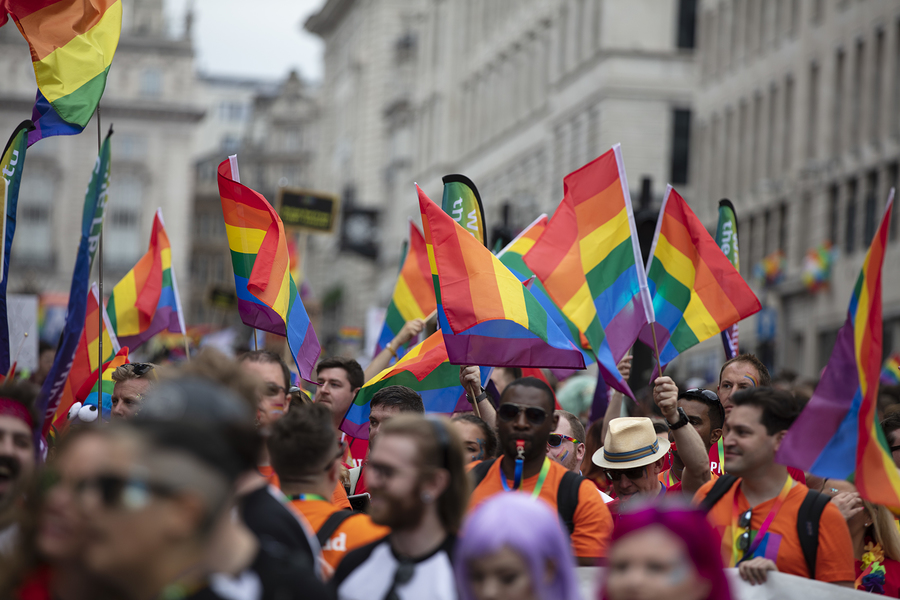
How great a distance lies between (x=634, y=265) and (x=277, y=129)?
10359cm

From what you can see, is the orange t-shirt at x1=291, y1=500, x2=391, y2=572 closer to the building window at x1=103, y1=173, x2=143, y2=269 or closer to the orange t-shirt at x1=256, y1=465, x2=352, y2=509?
the orange t-shirt at x1=256, y1=465, x2=352, y2=509

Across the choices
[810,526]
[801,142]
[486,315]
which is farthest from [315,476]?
[801,142]

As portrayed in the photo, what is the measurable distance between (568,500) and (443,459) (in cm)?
113

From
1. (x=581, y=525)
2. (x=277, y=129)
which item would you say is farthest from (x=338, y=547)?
(x=277, y=129)

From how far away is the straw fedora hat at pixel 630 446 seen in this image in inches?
281

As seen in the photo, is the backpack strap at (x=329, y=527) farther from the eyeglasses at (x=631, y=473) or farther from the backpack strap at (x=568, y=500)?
the eyeglasses at (x=631, y=473)

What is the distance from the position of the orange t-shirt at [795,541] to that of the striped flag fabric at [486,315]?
10.1ft

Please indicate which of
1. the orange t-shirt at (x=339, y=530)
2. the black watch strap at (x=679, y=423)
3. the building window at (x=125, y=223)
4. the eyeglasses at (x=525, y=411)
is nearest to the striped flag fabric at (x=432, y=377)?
the black watch strap at (x=679, y=423)

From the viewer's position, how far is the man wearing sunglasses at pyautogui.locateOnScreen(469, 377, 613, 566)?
5.63m

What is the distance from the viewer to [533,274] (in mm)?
9844

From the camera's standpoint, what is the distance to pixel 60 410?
946 cm

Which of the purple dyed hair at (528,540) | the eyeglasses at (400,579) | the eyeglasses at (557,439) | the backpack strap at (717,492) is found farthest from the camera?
the eyeglasses at (557,439)

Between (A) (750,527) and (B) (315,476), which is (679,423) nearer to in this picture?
(A) (750,527)

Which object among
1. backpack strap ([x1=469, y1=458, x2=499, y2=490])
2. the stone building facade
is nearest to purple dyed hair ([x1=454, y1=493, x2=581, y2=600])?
backpack strap ([x1=469, y1=458, x2=499, y2=490])
